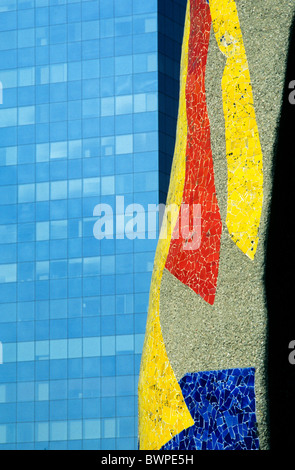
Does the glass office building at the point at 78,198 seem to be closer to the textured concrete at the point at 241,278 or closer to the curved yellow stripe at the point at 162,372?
the curved yellow stripe at the point at 162,372

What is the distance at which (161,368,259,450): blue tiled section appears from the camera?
6.83m

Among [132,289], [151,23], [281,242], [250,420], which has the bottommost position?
[250,420]

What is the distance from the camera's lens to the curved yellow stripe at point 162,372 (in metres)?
7.63

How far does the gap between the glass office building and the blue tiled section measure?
4019 centimetres

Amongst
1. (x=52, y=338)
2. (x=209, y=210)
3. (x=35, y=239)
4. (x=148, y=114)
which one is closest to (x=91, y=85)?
(x=148, y=114)

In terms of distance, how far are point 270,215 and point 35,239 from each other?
44.4 m

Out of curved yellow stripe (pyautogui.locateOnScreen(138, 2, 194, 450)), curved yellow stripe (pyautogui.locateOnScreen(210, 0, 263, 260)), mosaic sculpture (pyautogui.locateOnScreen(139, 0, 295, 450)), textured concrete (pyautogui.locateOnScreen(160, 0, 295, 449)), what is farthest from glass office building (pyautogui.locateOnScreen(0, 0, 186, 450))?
curved yellow stripe (pyautogui.locateOnScreen(210, 0, 263, 260))

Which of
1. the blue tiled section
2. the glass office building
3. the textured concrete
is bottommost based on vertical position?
the blue tiled section

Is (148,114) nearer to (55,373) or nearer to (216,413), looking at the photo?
(55,373)

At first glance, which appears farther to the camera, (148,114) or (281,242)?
(148,114)

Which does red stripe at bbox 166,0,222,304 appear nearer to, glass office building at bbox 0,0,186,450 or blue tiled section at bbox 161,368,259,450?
blue tiled section at bbox 161,368,259,450

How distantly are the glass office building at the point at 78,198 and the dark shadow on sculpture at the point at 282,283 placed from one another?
133ft

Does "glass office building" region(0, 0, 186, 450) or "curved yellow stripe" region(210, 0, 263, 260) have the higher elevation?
"glass office building" region(0, 0, 186, 450)

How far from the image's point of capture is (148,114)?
166ft
